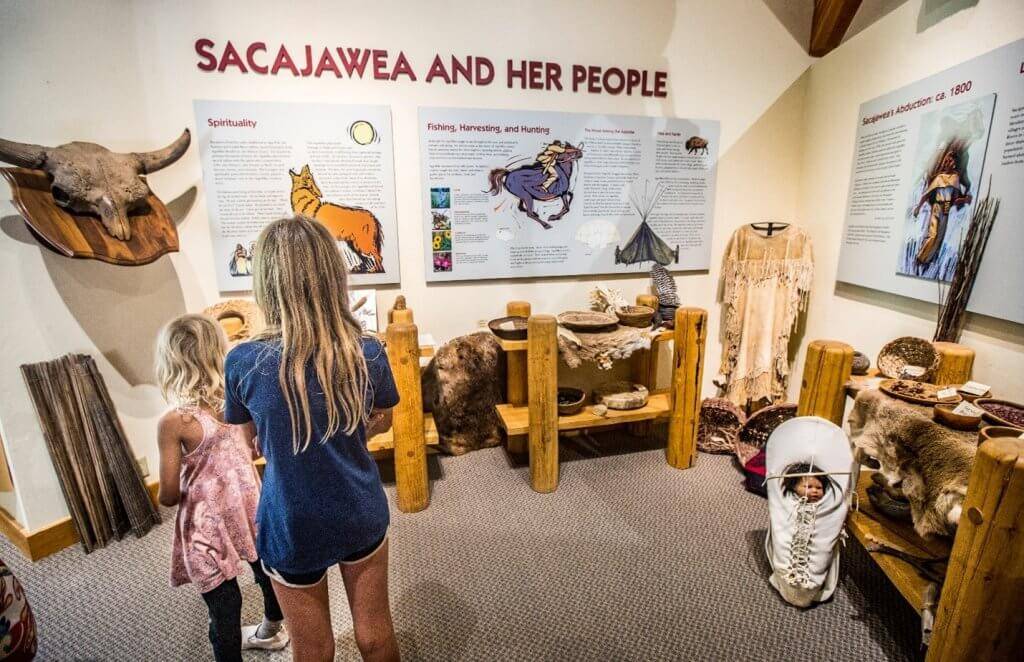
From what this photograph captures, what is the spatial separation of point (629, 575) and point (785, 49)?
3321mm

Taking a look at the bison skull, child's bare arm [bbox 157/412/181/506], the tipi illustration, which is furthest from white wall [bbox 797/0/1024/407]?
the bison skull

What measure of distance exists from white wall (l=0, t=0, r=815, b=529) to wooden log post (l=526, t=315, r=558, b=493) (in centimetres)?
70

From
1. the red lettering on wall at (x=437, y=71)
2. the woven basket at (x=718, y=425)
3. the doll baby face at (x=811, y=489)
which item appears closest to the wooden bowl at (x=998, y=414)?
the doll baby face at (x=811, y=489)

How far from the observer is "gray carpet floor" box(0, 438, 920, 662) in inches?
65.8

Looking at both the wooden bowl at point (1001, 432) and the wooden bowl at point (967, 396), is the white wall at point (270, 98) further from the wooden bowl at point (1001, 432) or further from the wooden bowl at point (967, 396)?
the wooden bowl at point (1001, 432)

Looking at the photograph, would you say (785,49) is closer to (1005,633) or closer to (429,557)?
(1005,633)

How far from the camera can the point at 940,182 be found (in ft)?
7.32

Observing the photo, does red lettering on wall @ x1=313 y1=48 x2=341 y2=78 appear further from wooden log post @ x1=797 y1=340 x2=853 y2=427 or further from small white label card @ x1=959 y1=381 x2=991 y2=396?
small white label card @ x1=959 y1=381 x2=991 y2=396

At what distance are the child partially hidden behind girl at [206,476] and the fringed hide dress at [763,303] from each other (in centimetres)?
287

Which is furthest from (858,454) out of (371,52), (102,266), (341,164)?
(102,266)

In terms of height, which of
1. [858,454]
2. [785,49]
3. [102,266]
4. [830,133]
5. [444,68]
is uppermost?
[785,49]

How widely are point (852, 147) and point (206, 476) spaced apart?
3599 mm

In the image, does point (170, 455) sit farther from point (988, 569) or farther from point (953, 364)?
point (953, 364)

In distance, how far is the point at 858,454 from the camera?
178cm
